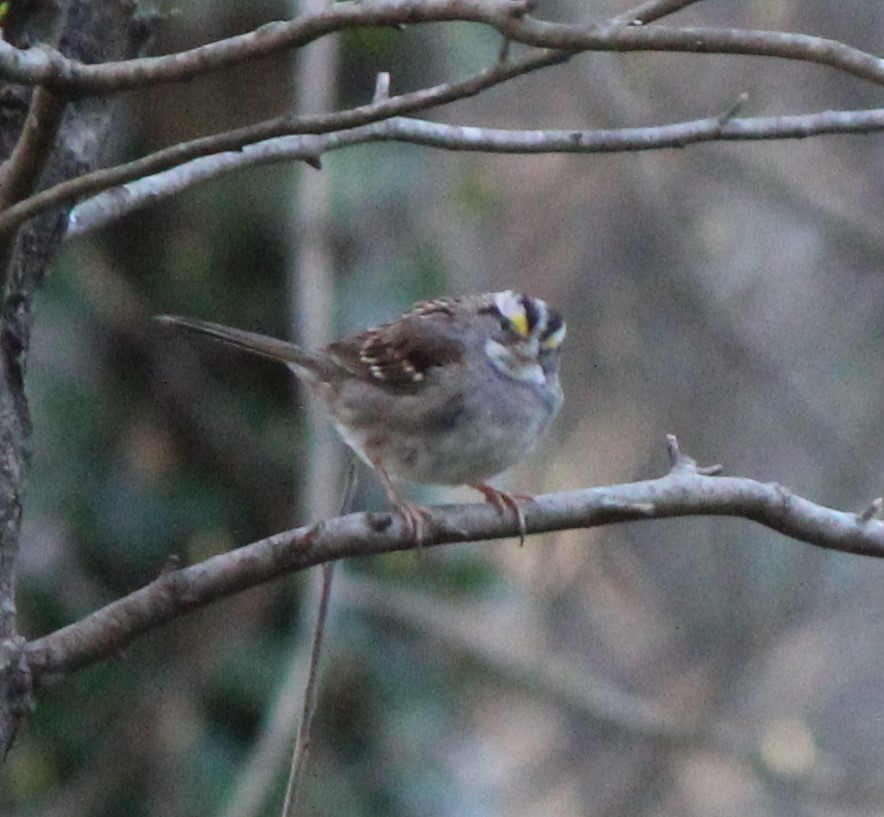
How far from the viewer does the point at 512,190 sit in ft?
28.1

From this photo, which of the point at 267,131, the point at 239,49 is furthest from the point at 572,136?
the point at 239,49

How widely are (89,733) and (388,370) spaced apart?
193 cm

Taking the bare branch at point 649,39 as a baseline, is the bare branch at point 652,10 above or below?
above

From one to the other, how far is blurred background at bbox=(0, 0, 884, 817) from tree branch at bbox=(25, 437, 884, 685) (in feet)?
6.68

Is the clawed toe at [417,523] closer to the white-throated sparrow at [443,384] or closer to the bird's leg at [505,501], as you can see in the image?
the bird's leg at [505,501]

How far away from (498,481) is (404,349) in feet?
9.33

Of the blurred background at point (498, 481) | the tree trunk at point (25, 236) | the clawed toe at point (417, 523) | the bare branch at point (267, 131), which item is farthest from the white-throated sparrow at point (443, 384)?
the bare branch at point (267, 131)

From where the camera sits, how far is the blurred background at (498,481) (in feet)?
18.3

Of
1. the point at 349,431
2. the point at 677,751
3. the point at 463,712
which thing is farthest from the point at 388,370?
the point at 677,751

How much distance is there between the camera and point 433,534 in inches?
115

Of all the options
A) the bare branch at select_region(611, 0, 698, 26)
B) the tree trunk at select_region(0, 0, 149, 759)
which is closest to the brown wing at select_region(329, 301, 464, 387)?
the tree trunk at select_region(0, 0, 149, 759)

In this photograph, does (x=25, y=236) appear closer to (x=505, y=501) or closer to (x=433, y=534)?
(x=433, y=534)

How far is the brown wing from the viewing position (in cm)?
440

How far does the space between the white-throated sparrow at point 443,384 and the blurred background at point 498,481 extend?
1.60 ft
